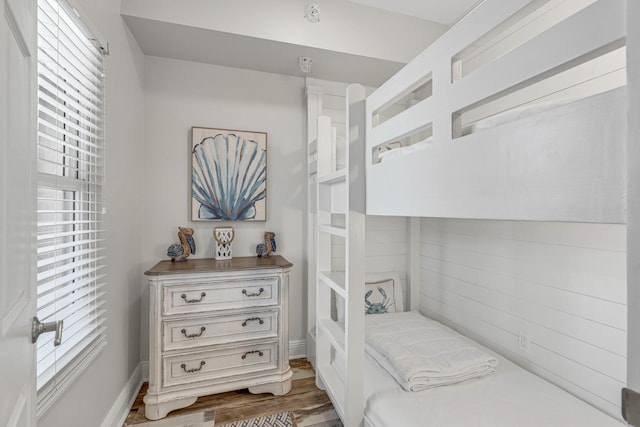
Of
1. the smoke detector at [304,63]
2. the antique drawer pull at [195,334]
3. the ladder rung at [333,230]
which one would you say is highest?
Result: the smoke detector at [304,63]

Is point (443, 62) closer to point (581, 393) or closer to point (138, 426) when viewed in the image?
point (581, 393)

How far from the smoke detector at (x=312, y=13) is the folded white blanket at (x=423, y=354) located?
6.97ft

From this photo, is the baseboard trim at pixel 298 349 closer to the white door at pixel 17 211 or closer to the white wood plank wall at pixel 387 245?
the white wood plank wall at pixel 387 245

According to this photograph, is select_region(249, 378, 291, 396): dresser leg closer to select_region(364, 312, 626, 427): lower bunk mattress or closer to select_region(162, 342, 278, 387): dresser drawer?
select_region(162, 342, 278, 387): dresser drawer

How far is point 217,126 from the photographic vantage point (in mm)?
2369

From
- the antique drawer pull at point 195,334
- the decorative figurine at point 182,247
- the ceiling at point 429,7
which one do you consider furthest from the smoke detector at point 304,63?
the antique drawer pull at point 195,334

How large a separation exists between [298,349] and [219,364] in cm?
79

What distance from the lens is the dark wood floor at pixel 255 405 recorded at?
1820 mm

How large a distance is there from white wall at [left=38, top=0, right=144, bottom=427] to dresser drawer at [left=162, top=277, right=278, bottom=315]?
1.01 ft

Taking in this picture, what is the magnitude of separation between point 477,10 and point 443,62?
150mm

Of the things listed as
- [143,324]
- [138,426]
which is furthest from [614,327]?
[143,324]

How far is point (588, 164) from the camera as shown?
0.55 m

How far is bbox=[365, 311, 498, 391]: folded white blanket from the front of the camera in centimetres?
155

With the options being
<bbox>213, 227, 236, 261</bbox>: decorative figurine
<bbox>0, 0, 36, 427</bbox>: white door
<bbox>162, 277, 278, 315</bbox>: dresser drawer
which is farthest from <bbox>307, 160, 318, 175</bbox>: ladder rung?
<bbox>0, 0, 36, 427</bbox>: white door
